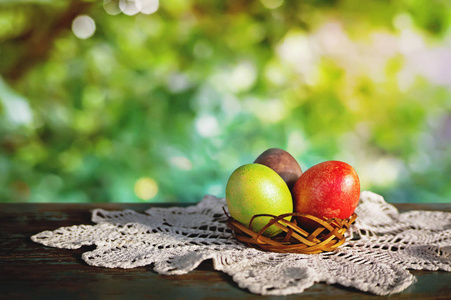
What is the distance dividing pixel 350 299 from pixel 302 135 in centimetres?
131

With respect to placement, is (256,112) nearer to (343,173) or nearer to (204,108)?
(204,108)

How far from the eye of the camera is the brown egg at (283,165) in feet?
2.63

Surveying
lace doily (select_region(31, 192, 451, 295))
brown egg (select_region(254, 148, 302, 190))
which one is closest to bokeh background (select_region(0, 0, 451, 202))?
lace doily (select_region(31, 192, 451, 295))

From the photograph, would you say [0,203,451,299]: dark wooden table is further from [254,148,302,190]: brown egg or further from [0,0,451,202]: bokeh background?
[0,0,451,202]: bokeh background

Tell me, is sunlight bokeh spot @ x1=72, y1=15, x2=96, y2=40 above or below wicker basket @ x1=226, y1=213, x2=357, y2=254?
above

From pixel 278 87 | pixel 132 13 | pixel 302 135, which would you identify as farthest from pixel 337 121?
pixel 132 13

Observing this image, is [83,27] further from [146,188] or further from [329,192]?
[329,192]

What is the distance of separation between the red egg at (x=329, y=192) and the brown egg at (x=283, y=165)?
7 cm

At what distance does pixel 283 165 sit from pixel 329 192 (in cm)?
13

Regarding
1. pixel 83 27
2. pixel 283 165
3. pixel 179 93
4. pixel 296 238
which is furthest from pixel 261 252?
pixel 83 27

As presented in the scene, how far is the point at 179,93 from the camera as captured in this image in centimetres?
171

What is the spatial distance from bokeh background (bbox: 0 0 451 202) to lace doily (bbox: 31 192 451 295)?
822mm

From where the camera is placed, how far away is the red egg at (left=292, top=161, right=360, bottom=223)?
0.70m

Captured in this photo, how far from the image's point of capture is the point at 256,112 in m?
1.78
